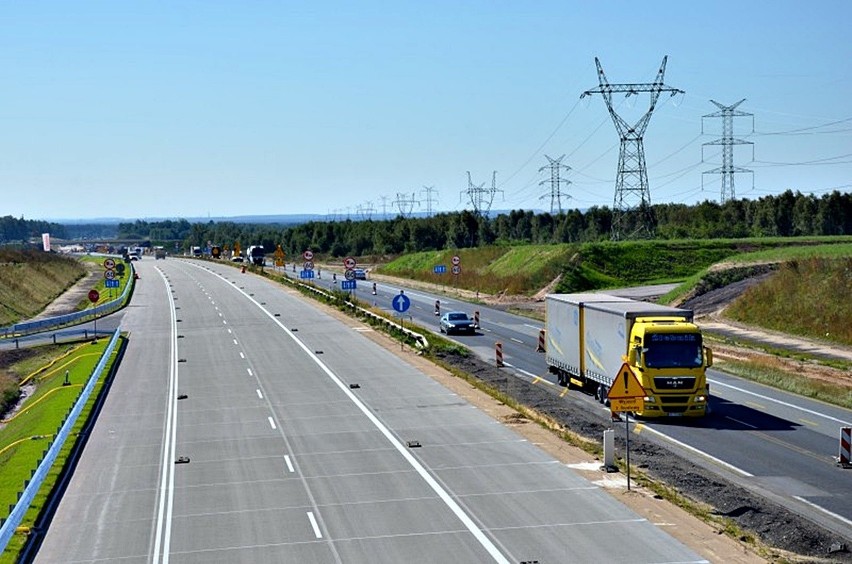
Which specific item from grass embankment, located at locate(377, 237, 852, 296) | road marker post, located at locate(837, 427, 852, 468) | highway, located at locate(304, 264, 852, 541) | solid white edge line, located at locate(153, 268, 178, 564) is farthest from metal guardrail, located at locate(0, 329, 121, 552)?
grass embankment, located at locate(377, 237, 852, 296)

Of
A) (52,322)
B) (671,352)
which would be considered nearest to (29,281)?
(52,322)

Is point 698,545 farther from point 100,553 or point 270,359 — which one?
point 270,359

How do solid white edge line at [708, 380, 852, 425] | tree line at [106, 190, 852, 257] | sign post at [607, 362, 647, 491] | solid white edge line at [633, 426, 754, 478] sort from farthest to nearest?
tree line at [106, 190, 852, 257] → solid white edge line at [708, 380, 852, 425] → solid white edge line at [633, 426, 754, 478] → sign post at [607, 362, 647, 491]

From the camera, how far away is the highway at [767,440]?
22.5 m

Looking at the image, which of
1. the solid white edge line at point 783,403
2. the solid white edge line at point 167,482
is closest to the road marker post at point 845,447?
the solid white edge line at point 783,403

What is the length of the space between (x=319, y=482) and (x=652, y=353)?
36.6 ft

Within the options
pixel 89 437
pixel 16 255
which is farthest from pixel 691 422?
pixel 16 255

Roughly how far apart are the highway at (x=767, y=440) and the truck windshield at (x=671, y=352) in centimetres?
173

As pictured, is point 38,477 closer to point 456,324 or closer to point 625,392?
point 625,392

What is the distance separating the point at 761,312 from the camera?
62.7 metres

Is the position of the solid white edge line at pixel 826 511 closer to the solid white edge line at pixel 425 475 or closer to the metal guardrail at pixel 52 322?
the solid white edge line at pixel 425 475

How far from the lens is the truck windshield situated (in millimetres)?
30547

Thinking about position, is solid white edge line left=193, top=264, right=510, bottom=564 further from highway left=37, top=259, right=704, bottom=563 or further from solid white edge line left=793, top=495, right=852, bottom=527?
solid white edge line left=793, top=495, right=852, bottom=527

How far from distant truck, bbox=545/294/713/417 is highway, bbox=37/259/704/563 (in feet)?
13.9
